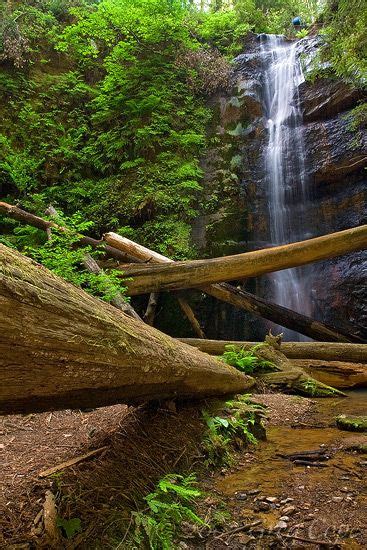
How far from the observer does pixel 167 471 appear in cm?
262

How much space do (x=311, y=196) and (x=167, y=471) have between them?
990 centimetres

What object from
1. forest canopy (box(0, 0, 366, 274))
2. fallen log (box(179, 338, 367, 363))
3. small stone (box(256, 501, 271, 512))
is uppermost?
forest canopy (box(0, 0, 366, 274))

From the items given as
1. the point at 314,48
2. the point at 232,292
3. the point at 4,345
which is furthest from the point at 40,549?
the point at 314,48

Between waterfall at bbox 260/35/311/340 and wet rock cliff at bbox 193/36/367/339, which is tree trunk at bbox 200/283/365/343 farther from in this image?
waterfall at bbox 260/35/311/340

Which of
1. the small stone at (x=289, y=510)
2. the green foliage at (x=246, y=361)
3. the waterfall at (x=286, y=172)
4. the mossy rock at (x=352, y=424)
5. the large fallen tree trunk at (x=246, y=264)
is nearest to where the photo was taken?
the small stone at (x=289, y=510)

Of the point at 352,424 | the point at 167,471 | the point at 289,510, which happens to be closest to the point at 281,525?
the point at 289,510

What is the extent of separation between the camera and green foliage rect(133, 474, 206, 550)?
6.19 ft

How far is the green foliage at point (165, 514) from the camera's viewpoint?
1.89 meters

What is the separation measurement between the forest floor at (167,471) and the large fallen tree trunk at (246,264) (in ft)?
11.6

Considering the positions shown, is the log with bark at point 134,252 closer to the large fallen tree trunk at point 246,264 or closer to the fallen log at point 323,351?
the large fallen tree trunk at point 246,264

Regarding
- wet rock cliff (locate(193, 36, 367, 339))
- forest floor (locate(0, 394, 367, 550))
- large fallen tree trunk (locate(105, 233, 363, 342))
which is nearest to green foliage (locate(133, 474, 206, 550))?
forest floor (locate(0, 394, 367, 550))

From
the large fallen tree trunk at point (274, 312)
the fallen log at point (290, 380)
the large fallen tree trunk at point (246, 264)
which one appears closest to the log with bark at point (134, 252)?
the large fallen tree trunk at point (274, 312)

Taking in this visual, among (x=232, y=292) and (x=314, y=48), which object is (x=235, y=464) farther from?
(x=314, y=48)

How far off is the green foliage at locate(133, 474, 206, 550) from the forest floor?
8 centimetres
